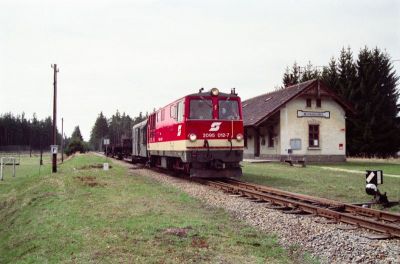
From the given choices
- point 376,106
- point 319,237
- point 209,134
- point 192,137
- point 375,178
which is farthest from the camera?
point 376,106

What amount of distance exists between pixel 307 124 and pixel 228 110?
17166 mm

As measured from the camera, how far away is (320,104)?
3259 cm

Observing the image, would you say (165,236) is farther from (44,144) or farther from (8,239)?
(44,144)

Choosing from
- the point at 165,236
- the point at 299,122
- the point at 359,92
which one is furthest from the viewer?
the point at 359,92

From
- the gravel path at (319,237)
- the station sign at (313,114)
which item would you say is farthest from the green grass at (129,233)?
the station sign at (313,114)

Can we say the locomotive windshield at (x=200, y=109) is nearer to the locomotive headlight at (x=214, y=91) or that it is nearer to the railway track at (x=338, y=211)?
the locomotive headlight at (x=214, y=91)

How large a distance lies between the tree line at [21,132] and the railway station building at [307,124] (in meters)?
93.4

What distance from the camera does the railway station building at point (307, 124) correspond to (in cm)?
3147

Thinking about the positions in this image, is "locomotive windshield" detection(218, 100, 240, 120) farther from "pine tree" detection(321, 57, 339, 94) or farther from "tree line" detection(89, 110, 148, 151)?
"tree line" detection(89, 110, 148, 151)

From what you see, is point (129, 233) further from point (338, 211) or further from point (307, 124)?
point (307, 124)

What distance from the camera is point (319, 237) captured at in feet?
23.3

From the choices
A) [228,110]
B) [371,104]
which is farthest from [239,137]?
[371,104]

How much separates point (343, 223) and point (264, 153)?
26.2 m

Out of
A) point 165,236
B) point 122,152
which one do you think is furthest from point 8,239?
point 122,152
